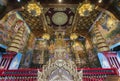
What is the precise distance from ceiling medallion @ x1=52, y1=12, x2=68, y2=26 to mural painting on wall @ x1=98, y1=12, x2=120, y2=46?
9.53ft

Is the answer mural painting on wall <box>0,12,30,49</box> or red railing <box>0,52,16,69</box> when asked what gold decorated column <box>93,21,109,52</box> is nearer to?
mural painting on wall <box>0,12,30,49</box>

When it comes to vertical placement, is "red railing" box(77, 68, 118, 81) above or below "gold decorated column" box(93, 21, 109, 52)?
below

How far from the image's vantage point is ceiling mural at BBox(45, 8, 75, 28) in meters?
9.24

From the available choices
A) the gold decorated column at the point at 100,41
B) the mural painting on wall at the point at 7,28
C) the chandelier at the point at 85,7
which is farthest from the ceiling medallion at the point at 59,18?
the mural painting on wall at the point at 7,28

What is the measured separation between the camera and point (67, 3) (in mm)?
7551

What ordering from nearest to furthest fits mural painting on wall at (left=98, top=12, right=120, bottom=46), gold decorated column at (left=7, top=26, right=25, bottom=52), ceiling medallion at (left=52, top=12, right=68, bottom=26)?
mural painting on wall at (left=98, top=12, right=120, bottom=46) → gold decorated column at (left=7, top=26, right=25, bottom=52) → ceiling medallion at (left=52, top=12, right=68, bottom=26)

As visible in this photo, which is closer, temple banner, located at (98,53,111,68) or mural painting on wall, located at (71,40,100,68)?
temple banner, located at (98,53,111,68)

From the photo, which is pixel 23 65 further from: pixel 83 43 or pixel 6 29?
pixel 83 43

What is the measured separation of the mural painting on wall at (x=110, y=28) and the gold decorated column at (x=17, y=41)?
6.38m

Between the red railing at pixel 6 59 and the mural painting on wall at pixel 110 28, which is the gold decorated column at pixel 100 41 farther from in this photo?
the red railing at pixel 6 59

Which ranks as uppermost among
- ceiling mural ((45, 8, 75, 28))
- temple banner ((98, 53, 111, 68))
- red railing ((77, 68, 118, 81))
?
ceiling mural ((45, 8, 75, 28))

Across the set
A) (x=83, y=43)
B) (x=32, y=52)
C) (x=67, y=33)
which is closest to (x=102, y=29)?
(x=83, y=43)

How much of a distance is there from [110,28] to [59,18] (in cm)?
405

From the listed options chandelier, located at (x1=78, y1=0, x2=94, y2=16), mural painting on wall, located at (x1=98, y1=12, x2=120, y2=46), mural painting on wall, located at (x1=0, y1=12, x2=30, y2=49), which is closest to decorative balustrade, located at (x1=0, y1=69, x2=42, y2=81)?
mural painting on wall, located at (x1=0, y1=12, x2=30, y2=49)
